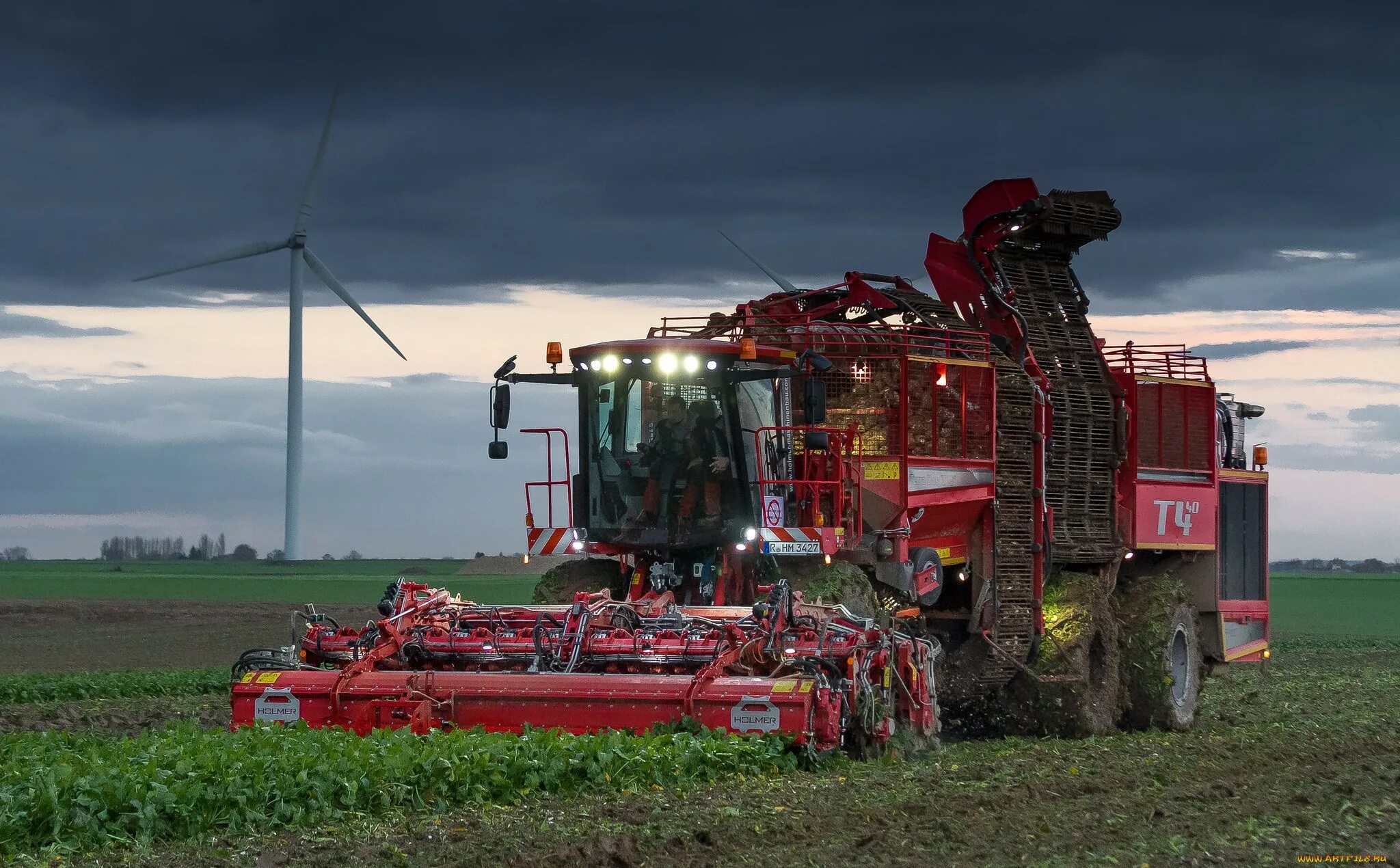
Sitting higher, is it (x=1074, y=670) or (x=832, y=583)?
(x=832, y=583)

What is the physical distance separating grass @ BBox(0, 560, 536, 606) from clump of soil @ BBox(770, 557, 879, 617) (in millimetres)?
41289

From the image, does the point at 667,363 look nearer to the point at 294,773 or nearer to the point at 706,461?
the point at 706,461

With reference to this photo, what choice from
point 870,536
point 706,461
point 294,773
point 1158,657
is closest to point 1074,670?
point 1158,657

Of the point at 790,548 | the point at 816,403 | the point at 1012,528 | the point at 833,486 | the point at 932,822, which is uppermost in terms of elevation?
the point at 816,403

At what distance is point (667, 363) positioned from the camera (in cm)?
1476

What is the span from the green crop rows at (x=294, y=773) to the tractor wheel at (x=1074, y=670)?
6.12 m

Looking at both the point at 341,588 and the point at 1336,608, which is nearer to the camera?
the point at 1336,608

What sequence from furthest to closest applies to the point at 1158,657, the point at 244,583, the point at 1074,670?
the point at 244,583
the point at 1158,657
the point at 1074,670

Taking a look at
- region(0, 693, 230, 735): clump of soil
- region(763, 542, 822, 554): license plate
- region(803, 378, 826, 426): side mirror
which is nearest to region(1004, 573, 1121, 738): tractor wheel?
region(763, 542, 822, 554): license plate

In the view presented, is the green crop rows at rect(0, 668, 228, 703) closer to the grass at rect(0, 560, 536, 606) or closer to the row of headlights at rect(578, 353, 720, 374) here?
the row of headlights at rect(578, 353, 720, 374)

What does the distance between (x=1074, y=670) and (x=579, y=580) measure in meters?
5.18

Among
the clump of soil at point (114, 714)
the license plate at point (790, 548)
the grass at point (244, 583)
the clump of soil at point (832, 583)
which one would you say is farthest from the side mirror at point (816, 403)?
the grass at point (244, 583)

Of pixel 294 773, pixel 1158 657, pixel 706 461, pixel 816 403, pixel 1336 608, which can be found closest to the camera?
pixel 294 773

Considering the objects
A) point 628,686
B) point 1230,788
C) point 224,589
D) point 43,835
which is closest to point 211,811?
point 43,835
